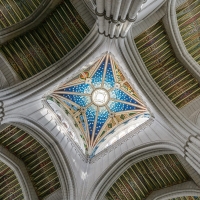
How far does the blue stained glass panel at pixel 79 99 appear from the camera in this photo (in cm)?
1317

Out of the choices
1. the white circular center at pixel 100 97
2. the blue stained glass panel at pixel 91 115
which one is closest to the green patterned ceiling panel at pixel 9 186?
the blue stained glass panel at pixel 91 115

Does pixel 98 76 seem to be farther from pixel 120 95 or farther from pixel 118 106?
pixel 118 106

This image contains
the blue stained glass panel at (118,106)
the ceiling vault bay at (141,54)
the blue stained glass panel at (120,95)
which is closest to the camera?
the ceiling vault bay at (141,54)

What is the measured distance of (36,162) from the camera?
11484mm

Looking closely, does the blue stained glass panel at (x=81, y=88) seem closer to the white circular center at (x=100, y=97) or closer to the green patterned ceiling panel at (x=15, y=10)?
the white circular center at (x=100, y=97)

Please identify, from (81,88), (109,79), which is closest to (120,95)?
Result: (109,79)

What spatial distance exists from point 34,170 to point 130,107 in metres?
5.84

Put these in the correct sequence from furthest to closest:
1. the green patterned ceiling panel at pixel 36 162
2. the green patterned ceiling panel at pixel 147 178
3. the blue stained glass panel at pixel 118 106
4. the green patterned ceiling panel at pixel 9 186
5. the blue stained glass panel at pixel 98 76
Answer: the blue stained glass panel at pixel 118 106
the blue stained glass panel at pixel 98 76
the green patterned ceiling panel at pixel 9 186
the green patterned ceiling panel at pixel 36 162
the green patterned ceiling panel at pixel 147 178

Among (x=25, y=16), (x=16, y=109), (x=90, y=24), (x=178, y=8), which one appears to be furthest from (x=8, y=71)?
(x=178, y=8)

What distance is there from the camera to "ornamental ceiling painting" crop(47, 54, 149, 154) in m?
12.6

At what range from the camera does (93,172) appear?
11094mm

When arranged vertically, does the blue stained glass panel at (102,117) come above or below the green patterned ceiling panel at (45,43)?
below

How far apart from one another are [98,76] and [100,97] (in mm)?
1373

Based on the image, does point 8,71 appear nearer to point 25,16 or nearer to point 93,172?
point 25,16
